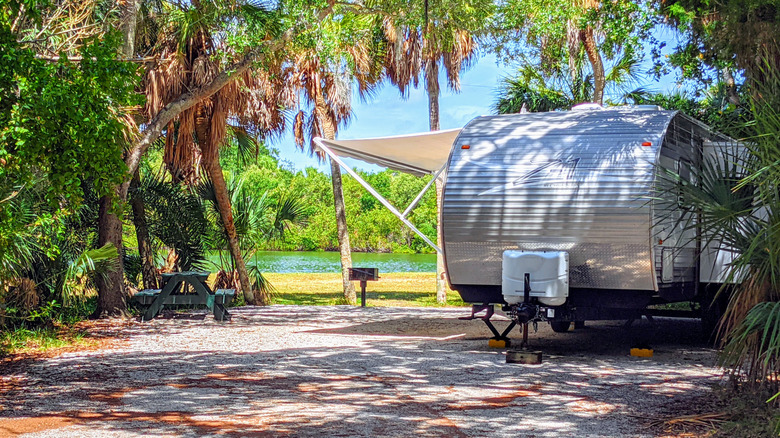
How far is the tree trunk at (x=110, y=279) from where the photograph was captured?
13.8 m

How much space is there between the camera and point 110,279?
13.9 m

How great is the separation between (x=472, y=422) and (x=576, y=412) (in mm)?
969

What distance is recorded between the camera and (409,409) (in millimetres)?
6645

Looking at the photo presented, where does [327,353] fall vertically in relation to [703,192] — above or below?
below

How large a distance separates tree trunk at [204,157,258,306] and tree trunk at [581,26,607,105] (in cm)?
885

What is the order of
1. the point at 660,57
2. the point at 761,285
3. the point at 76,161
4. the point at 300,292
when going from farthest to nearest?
the point at 300,292 < the point at 660,57 < the point at 76,161 < the point at 761,285

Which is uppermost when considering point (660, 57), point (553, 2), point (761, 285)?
point (553, 2)

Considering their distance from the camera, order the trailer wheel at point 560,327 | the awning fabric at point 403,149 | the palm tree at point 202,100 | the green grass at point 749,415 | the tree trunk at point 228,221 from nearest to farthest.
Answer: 1. the green grass at point 749,415
2. the awning fabric at point 403,149
3. the trailer wheel at point 560,327
4. the palm tree at point 202,100
5. the tree trunk at point 228,221

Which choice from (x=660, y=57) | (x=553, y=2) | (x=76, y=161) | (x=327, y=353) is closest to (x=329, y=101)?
(x=553, y=2)

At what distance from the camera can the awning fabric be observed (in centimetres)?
1250

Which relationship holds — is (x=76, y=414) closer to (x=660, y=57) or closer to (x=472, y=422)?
(x=472, y=422)

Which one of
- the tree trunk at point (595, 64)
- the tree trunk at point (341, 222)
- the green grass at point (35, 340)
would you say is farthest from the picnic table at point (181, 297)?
the tree trunk at point (595, 64)

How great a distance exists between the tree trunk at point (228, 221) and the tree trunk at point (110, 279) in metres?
2.77

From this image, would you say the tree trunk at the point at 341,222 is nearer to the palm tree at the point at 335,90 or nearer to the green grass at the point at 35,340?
the palm tree at the point at 335,90
